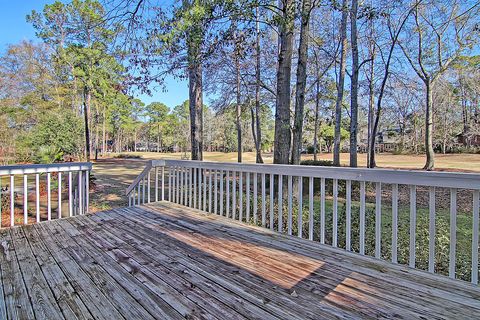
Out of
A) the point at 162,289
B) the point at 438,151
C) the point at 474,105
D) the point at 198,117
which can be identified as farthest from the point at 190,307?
the point at 438,151

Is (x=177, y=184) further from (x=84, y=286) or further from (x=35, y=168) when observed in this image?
(x=84, y=286)

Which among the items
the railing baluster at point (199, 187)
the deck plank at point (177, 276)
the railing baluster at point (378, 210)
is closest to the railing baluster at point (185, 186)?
the railing baluster at point (199, 187)

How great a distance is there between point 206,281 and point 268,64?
1145cm

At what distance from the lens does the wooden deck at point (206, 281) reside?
1.46 metres

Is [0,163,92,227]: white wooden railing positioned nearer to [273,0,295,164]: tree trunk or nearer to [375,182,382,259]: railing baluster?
[273,0,295,164]: tree trunk

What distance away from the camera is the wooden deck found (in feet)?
4.79

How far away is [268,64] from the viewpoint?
1185cm

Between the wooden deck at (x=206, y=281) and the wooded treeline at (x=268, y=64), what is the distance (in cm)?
260

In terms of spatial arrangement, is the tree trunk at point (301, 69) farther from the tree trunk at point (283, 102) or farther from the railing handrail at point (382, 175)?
the railing handrail at point (382, 175)

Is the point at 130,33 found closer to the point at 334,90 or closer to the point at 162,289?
the point at 162,289

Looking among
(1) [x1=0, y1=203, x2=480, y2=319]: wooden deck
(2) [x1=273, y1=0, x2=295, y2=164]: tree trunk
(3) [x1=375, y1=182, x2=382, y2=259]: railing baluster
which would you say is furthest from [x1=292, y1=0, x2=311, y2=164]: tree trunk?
(3) [x1=375, y1=182, x2=382, y2=259]: railing baluster

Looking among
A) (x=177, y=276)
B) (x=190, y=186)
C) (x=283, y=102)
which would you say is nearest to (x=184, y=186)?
(x=190, y=186)

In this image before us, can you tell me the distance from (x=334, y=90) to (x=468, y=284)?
47.1ft

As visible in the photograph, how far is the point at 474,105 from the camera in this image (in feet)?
67.7
